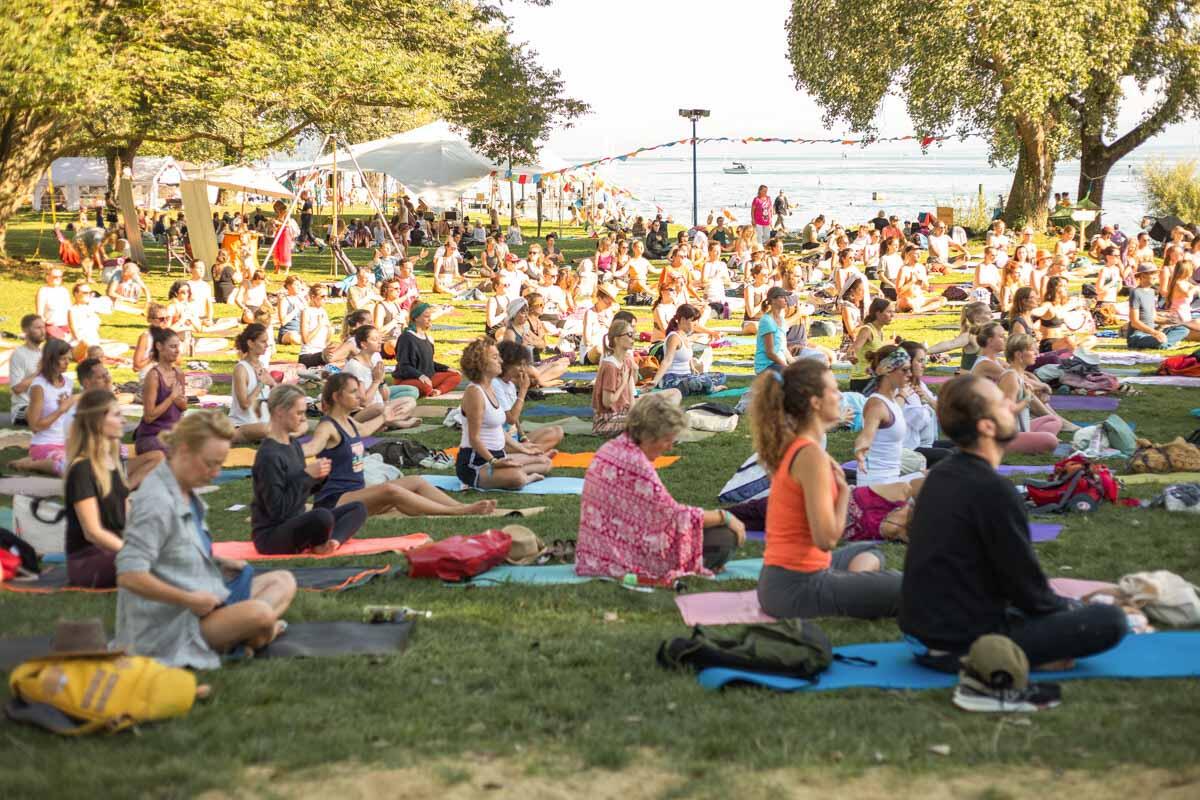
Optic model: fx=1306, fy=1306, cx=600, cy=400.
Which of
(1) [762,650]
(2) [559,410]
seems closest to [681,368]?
(2) [559,410]

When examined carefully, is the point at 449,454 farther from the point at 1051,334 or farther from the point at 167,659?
the point at 1051,334

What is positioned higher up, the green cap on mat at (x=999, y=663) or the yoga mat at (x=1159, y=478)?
the green cap on mat at (x=999, y=663)

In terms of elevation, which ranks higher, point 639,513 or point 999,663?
point 639,513

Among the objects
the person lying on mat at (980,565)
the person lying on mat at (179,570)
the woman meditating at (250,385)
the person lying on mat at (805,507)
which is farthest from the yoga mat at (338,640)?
the woman meditating at (250,385)

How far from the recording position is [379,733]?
4.60m

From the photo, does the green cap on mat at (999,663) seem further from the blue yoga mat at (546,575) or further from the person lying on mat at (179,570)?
the person lying on mat at (179,570)

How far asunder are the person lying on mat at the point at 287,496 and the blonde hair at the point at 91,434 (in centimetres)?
117

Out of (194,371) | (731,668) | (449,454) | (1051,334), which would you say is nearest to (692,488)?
(449,454)

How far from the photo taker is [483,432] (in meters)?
9.88

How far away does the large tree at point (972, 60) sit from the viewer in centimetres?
2770

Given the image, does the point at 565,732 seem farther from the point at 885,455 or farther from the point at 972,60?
the point at 972,60

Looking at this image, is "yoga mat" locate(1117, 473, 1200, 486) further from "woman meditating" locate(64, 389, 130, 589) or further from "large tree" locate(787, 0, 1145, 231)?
"large tree" locate(787, 0, 1145, 231)

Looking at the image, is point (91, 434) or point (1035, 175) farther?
point (1035, 175)

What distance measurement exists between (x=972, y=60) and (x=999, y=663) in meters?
27.1
